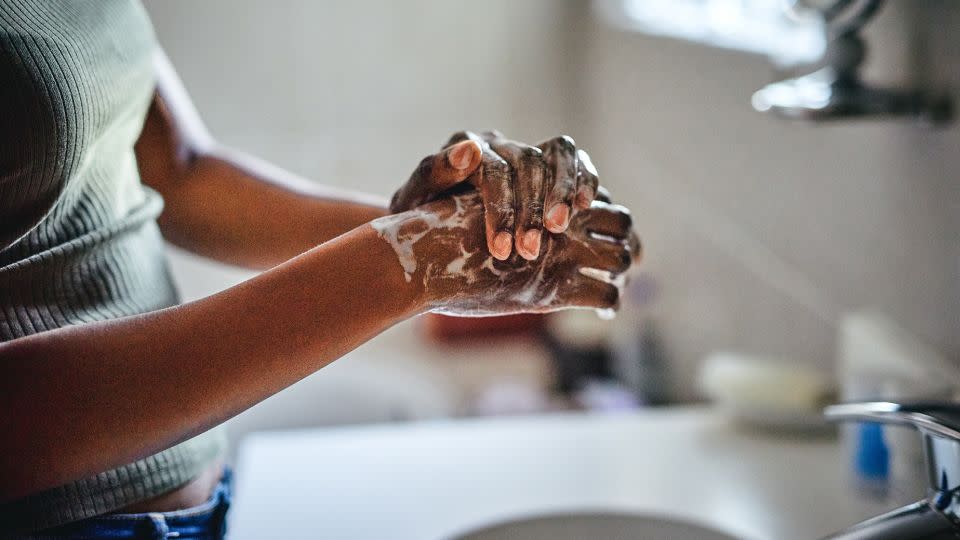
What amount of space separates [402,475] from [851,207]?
634mm

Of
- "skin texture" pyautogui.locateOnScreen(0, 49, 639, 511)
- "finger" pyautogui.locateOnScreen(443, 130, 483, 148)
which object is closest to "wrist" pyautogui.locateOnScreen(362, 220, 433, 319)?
"skin texture" pyautogui.locateOnScreen(0, 49, 639, 511)

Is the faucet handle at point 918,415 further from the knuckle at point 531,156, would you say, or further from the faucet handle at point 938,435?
the knuckle at point 531,156

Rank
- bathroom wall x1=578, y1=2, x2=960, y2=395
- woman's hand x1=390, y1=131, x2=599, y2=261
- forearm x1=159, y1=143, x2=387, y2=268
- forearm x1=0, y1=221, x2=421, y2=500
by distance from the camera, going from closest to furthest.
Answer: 1. forearm x1=0, y1=221, x2=421, y2=500
2. woman's hand x1=390, y1=131, x2=599, y2=261
3. forearm x1=159, y1=143, x2=387, y2=268
4. bathroom wall x1=578, y1=2, x2=960, y2=395

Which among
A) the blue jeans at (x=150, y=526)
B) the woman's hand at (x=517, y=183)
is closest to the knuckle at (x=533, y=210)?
the woman's hand at (x=517, y=183)

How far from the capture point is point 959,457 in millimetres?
499

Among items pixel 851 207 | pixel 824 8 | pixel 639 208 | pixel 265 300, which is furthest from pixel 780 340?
pixel 265 300

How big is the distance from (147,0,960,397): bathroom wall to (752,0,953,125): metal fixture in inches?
1.1

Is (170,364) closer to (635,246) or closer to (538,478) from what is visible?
(635,246)

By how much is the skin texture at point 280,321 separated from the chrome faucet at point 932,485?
0.21m

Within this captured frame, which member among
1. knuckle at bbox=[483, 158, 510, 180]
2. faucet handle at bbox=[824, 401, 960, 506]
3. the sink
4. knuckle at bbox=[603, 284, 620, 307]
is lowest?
the sink

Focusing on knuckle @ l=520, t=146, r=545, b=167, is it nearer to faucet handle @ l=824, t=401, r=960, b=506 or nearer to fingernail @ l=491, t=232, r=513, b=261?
fingernail @ l=491, t=232, r=513, b=261

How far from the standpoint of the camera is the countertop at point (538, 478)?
79cm

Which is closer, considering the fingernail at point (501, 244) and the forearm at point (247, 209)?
the fingernail at point (501, 244)

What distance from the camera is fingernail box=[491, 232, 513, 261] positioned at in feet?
1.64
